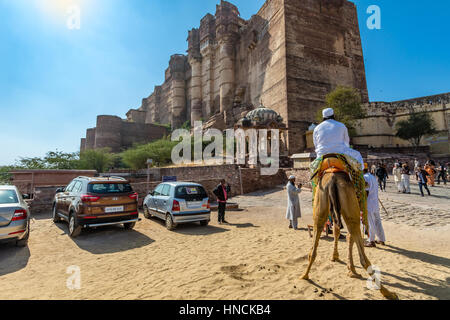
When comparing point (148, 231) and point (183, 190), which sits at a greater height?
point (183, 190)

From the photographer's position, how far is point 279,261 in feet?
14.1

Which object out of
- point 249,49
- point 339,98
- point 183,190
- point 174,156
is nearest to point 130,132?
point 174,156

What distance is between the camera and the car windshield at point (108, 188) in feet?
21.0

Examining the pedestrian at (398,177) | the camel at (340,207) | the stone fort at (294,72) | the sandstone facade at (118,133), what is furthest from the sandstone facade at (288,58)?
the camel at (340,207)

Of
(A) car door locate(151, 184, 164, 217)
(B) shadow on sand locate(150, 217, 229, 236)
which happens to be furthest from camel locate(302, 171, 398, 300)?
(A) car door locate(151, 184, 164, 217)

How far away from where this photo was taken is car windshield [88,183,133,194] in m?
6.40

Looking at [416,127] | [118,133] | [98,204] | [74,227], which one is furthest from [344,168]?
[118,133]

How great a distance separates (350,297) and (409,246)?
130 inches

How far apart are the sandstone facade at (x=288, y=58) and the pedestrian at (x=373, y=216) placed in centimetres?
2107

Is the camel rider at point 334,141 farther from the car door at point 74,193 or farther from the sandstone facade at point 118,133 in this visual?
the sandstone facade at point 118,133

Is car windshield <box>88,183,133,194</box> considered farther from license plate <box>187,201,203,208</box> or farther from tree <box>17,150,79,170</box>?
tree <box>17,150,79,170</box>

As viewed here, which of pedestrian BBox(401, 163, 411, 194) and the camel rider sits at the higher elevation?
the camel rider

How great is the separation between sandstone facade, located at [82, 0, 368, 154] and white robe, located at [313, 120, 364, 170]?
2295 centimetres
